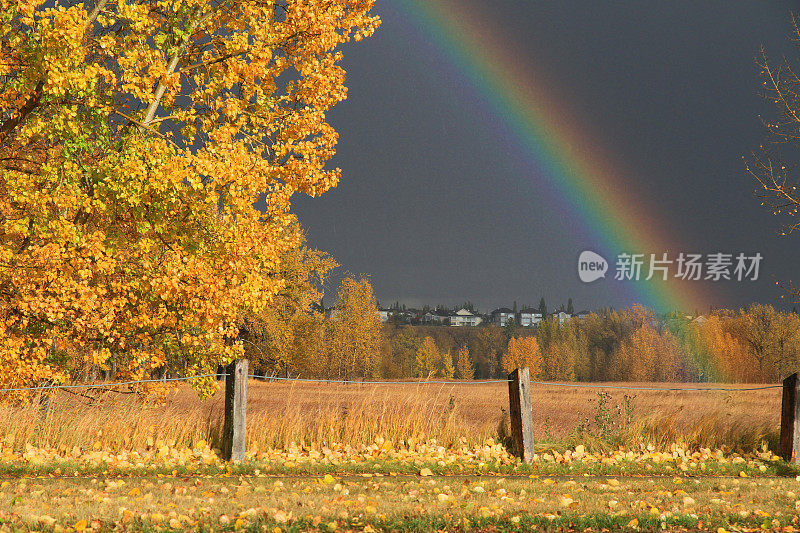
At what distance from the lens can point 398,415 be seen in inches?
412

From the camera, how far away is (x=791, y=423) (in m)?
10.3

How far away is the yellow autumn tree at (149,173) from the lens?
10.5m

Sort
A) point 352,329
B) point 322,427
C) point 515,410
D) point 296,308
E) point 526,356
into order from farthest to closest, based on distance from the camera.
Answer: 1. point 526,356
2. point 352,329
3. point 296,308
4. point 322,427
5. point 515,410

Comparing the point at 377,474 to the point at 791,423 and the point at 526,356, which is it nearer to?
the point at 791,423

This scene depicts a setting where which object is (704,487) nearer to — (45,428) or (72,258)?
(45,428)

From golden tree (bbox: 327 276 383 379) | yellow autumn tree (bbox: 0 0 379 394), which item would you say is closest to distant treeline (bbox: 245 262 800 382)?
golden tree (bbox: 327 276 383 379)

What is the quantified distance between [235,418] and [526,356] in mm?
117147

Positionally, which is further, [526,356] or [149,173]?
[526,356]

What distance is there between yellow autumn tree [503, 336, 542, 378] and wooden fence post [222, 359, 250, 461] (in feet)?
357

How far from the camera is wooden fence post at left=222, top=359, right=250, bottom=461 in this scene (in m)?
9.27

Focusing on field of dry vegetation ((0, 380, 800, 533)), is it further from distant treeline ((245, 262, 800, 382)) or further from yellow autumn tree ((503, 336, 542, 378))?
yellow autumn tree ((503, 336, 542, 378))

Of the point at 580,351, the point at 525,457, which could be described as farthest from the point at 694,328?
the point at 525,457

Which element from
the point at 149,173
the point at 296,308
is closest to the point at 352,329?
the point at 296,308

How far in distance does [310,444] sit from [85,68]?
268 inches
